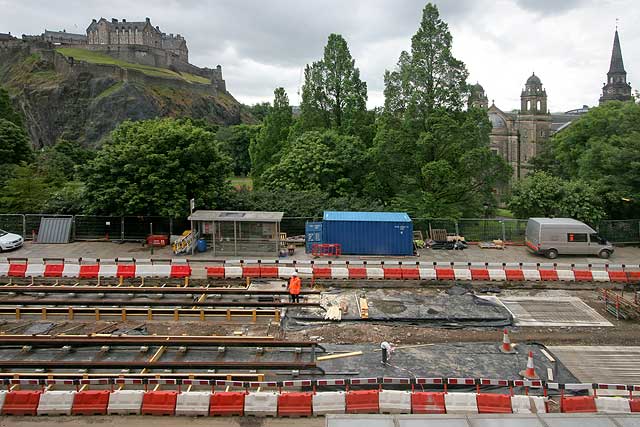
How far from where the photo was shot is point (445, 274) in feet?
73.7

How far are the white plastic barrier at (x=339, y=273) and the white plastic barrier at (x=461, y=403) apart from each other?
11729 mm

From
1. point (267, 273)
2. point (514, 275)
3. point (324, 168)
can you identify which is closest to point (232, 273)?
point (267, 273)

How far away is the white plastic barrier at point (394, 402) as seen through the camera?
36.2 ft

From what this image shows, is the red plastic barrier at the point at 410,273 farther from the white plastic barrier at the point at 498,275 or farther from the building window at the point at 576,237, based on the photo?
the building window at the point at 576,237

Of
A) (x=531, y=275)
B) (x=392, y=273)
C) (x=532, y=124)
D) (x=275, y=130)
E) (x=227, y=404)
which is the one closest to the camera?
(x=227, y=404)

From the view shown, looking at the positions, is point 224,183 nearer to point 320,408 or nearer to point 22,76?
point 320,408

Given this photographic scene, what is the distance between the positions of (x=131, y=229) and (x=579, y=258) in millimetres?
26534

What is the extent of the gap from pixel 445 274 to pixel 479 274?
1.59m

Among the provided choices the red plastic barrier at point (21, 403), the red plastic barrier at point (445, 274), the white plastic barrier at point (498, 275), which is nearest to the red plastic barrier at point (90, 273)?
the red plastic barrier at point (21, 403)

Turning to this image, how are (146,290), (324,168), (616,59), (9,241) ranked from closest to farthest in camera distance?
(146,290) < (9,241) < (324,168) < (616,59)

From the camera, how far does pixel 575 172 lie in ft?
137

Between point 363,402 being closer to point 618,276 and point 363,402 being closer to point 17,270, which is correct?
point 618,276

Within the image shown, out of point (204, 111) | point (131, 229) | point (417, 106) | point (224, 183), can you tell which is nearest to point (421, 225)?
point (417, 106)

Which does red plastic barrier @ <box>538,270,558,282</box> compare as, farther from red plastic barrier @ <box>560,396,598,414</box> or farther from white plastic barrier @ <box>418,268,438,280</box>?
red plastic barrier @ <box>560,396,598,414</box>
